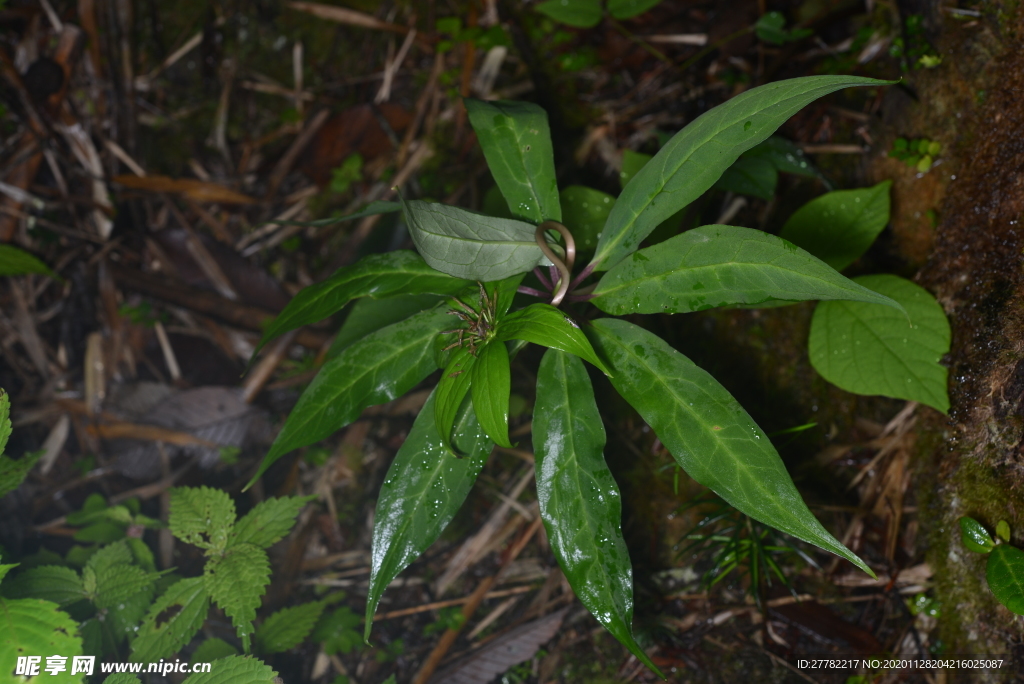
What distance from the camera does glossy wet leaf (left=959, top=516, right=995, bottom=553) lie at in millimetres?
1944

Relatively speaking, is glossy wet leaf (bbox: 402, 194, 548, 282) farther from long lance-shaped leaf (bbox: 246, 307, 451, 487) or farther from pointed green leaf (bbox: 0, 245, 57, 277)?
pointed green leaf (bbox: 0, 245, 57, 277)

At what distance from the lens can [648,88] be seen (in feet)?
10.5

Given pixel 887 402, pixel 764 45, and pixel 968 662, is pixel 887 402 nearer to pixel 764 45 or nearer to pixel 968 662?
pixel 968 662

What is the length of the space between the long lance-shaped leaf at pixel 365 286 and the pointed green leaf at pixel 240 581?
101 cm

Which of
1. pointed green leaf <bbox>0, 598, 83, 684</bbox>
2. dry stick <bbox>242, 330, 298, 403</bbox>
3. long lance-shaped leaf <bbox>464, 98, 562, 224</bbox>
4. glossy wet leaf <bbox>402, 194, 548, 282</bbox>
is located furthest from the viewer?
dry stick <bbox>242, 330, 298, 403</bbox>

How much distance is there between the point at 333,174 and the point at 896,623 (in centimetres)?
378

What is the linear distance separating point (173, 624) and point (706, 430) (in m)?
2.25

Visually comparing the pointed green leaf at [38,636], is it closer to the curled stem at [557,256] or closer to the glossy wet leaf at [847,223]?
the curled stem at [557,256]

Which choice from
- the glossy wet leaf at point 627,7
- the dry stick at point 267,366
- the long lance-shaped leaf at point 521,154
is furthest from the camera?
the dry stick at point 267,366

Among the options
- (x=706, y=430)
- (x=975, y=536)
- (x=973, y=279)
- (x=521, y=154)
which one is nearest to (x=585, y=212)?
(x=521, y=154)

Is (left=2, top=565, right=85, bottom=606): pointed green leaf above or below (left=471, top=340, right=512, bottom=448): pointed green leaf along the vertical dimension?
below

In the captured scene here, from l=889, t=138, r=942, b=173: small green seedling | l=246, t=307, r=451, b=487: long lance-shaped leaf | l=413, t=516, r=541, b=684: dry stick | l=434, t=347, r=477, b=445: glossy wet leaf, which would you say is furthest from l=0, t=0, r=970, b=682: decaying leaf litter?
l=434, t=347, r=477, b=445: glossy wet leaf

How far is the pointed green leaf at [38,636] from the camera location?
1878 mm

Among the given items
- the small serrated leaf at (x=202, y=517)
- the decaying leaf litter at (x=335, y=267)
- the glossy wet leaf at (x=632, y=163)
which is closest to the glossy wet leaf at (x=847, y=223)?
the decaying leaf litter at (x=335, y=267)
